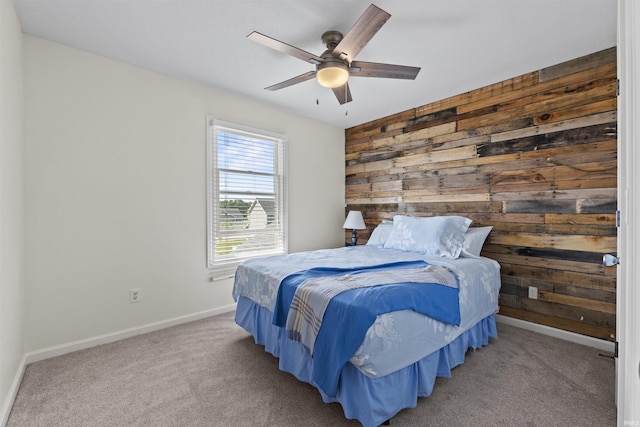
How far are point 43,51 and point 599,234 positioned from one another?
4.78 meters

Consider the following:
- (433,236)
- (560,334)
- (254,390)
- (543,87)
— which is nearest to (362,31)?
(433,236)

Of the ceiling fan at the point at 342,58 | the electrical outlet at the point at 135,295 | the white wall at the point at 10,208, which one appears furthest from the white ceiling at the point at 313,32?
the electrical outlet at the point at 135,295

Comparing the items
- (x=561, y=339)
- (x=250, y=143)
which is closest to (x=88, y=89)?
(x=250, y=143)

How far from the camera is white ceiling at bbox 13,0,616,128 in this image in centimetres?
197

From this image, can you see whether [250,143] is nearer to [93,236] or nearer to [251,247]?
[251,247]

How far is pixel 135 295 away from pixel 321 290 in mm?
2035

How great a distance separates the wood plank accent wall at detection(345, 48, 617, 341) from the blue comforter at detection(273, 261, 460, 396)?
1.48 metres

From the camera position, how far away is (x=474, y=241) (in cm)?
295

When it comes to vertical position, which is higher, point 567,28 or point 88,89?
point 567,28

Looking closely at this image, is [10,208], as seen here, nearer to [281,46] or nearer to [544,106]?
[281,46]

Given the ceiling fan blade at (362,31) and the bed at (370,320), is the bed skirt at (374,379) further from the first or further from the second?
the ceiling fan blade at (362,31)

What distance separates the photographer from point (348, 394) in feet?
5.06

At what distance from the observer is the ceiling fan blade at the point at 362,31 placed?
1648 mm

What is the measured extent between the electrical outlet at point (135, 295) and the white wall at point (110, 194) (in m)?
0.04
